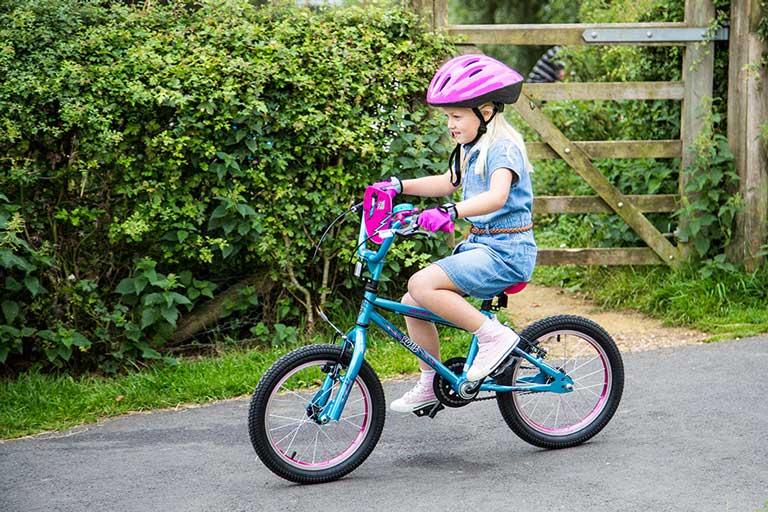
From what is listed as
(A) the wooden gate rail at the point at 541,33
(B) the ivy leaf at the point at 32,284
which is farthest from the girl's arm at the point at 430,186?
(A) the wooden gate rail at the point at 541,33

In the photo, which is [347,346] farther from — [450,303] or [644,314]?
[644,314]

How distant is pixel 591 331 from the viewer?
494cm

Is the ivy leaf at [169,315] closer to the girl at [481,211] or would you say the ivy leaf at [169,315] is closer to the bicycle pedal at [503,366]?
the girl at [481,211]

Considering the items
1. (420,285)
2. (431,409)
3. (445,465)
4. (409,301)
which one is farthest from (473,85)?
(445,465)

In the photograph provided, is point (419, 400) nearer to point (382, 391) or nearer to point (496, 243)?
point (382, 391)

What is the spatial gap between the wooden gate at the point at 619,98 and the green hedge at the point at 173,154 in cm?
92

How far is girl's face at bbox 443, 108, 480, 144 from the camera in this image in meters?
4.63

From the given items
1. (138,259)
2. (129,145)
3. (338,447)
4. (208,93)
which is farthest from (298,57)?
(338,447)

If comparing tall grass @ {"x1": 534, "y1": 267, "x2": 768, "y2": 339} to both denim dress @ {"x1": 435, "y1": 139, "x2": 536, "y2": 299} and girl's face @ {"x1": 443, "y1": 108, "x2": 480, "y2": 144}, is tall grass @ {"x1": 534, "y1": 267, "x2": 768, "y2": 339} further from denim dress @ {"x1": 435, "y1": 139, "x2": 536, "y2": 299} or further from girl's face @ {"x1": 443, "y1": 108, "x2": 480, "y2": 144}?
girl's face @ {"x1": 443, "y1": 108, "x2": 480, "y2": 144}

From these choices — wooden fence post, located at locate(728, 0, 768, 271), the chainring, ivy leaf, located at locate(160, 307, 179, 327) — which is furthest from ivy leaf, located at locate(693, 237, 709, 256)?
ivy leaf, located at locate(160, 307, 179, 327)

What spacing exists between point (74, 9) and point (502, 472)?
370 cm

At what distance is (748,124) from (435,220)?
404 centimetres

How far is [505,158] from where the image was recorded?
4.56 m

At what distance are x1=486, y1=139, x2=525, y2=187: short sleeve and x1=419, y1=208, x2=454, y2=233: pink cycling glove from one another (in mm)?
447
